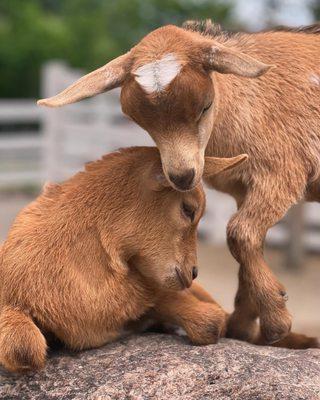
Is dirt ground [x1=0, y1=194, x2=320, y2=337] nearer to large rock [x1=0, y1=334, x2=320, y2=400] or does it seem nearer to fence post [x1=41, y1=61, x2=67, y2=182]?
fence post [x1=41, y1=61, x2=67, y2=182]

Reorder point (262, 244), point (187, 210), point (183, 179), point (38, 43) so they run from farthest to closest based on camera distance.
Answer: point (38, 43)
point (262, 244)
point (187, 210)
point (183, 179)

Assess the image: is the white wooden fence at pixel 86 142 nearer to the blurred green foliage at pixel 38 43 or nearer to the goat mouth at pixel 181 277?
the goat mouth at pixel 181 277

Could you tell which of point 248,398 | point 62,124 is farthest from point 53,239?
point 62,124

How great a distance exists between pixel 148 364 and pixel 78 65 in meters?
21.6

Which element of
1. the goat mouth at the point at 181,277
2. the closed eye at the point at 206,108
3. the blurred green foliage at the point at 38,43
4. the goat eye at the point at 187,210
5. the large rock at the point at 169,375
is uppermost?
the blurred green foliage at the point at 38,43

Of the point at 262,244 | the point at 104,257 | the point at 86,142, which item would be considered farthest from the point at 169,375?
the point at 86,142

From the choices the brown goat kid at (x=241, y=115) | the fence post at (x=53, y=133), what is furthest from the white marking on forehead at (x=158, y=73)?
the fence post at (x=53, y=133)

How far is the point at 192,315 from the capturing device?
2.79 m

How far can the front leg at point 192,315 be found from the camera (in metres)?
2.79

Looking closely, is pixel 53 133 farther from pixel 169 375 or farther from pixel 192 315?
pixel 169 375

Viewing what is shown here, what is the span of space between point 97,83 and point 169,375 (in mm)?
950

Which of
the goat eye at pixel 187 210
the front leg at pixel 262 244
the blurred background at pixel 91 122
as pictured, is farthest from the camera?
the blurred background at pixel 91 122

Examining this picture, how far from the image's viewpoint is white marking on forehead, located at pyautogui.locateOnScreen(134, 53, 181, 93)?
248cm

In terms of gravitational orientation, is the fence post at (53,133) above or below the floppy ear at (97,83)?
above
